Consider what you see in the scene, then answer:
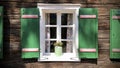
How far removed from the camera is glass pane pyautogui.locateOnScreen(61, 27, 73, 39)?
778 centimetres

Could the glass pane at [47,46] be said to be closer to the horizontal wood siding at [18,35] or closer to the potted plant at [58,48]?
the potted plant at [58,48]

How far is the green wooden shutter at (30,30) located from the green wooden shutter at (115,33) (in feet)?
5.61

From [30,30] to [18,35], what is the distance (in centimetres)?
36

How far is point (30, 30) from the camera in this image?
288 inches

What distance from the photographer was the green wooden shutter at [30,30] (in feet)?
24.0

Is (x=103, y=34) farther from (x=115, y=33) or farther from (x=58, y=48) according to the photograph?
(x=58, y=48)

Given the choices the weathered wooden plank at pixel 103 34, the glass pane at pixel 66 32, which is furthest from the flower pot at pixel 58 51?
the weathered wooden plank at pixel 103 34

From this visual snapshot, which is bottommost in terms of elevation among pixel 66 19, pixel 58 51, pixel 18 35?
pixel 58 51

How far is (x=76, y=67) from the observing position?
7.57 m

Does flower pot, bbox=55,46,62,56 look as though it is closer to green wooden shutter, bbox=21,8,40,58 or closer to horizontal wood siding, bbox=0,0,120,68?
horizontal wood siding, bbox=0,0,120,68

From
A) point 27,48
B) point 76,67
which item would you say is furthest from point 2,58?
point 76,67

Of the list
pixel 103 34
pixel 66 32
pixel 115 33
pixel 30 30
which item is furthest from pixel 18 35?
pixel 115 33

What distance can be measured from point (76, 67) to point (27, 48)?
1246mm

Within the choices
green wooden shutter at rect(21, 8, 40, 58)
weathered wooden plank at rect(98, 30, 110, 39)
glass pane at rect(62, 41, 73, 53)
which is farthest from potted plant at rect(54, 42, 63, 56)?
weathered wooden plank at rect(98, 30, 110, 39)
